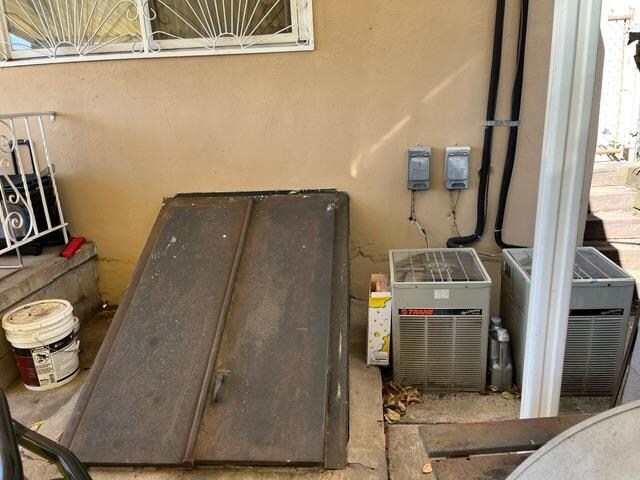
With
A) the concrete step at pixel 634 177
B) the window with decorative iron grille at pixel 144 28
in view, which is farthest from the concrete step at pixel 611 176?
the window with decorative iron grille at pixel 144 28

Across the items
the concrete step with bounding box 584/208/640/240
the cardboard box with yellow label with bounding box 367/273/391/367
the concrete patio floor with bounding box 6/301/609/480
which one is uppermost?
the concrete step with bounding box 584/208/640/240

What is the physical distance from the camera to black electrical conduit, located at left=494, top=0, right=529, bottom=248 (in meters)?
2.60

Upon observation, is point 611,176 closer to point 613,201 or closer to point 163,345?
point 613,201

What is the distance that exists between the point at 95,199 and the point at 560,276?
2915mm

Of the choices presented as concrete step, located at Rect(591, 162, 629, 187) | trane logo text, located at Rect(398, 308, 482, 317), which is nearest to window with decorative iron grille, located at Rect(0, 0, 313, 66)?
trane logo text, located at Rect(398, 308, 482, 317)

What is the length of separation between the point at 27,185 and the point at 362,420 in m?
2.45

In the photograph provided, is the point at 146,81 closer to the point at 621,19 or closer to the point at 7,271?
the point at 7,271

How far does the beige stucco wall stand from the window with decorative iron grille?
0.25 ft

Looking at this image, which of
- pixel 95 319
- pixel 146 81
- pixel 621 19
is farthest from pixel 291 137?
pixel 621 19

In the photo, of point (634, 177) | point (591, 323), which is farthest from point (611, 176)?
point (591, 323)

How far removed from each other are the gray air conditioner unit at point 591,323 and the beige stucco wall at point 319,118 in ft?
1.80

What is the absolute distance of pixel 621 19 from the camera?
4902 mm

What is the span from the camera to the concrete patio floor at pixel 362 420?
6.11 ft

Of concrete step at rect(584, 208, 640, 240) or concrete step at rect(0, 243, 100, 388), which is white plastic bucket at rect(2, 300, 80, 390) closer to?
concrete step at rect(0, 243, 100, 388)
